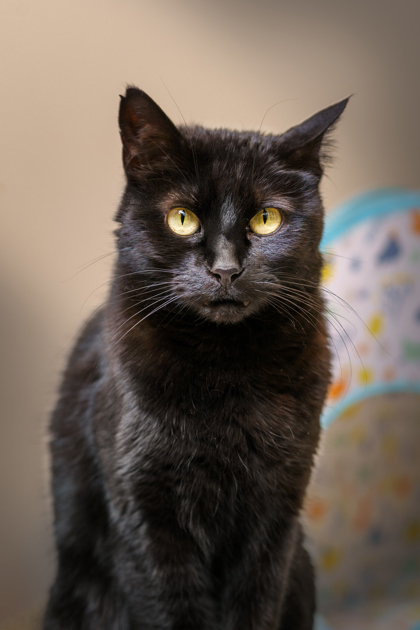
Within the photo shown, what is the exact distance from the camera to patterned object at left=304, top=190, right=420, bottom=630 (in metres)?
1.64

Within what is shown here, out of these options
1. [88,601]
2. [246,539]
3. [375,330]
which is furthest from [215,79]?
[88,601]

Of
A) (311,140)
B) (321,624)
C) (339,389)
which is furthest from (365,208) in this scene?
(321,624)

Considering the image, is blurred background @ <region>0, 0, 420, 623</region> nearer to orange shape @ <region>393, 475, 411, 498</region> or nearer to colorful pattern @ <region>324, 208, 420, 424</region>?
colorful pattern @ <region>324, 208, 420, 424</region>

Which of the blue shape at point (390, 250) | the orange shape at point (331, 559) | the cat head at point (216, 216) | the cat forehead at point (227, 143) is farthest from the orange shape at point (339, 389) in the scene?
the cat forehead at point (227, 143)

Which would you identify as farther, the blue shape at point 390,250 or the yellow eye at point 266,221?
the blue shape at point 390,250

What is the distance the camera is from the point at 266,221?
90 cm

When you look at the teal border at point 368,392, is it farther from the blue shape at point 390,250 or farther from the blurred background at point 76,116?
the blurred background at point 76,116

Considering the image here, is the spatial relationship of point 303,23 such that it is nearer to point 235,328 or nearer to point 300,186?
point 300,186

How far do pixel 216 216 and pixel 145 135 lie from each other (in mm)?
158

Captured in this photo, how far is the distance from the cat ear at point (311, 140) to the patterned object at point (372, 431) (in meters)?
0.64

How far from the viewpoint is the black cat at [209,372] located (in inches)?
34.1

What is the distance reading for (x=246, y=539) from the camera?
38.5 inches

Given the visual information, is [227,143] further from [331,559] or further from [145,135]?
[331,559]

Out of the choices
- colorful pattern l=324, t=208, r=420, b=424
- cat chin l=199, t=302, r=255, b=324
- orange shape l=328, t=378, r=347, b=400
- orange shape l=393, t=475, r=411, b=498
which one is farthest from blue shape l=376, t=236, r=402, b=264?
cat chin l=199, t=302, r=255, b=324
